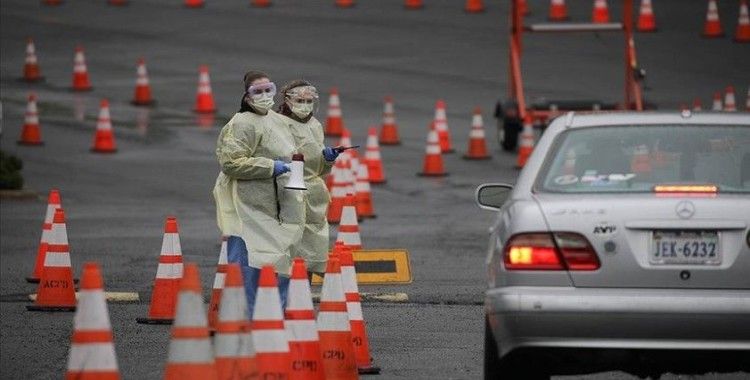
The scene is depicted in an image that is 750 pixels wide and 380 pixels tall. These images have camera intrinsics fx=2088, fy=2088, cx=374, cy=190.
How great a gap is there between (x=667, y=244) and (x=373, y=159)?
1426 centimetres

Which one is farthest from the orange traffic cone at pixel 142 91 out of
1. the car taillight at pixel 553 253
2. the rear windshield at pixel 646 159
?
the car taillight at pixel 553 253

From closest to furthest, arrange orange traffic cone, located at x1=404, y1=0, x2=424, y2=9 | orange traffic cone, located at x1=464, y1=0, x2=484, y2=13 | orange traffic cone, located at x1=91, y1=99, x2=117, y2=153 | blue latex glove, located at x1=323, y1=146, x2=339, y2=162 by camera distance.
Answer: blue latex glove, located at x1=323, y1=146, x2=339, y2=162, orange traffic cone, located at x1=91, y1=99, x2=117, y2=153, orange traffic cone, located at x1=464, y1=0, x2=484, y2=13, orange traffic cone, located at x1=404, y1=0, x2=424, y2=9

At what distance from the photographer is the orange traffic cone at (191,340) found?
7.60 meters

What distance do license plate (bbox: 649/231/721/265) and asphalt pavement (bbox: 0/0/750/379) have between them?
7.23ft

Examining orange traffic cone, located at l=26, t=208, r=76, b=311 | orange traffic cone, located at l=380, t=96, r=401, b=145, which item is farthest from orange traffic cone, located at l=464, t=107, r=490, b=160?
orange traffic cone, located at l=26, t=208, r=76, b=311

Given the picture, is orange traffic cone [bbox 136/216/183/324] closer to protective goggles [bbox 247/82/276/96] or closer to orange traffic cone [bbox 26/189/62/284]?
protective goggles [bbox 247/82/276/96]

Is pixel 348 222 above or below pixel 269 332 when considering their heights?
below

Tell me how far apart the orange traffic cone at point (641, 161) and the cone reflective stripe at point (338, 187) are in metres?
10.1

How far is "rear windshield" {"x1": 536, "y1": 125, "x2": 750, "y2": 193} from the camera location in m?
9.05

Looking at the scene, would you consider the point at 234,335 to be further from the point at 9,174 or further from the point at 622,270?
the point at 9,174

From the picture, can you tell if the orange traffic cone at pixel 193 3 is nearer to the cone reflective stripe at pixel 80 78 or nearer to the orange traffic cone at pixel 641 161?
the cone reflective stripe at pixel 80 78

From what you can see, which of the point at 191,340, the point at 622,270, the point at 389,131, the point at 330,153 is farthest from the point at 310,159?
the point at 389,131

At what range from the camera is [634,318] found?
845 cm

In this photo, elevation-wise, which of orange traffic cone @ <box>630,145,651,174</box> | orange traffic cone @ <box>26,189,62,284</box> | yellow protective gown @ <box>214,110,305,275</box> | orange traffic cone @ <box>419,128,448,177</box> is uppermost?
orange traffic cone @ <box>630,145,651,174</box>
